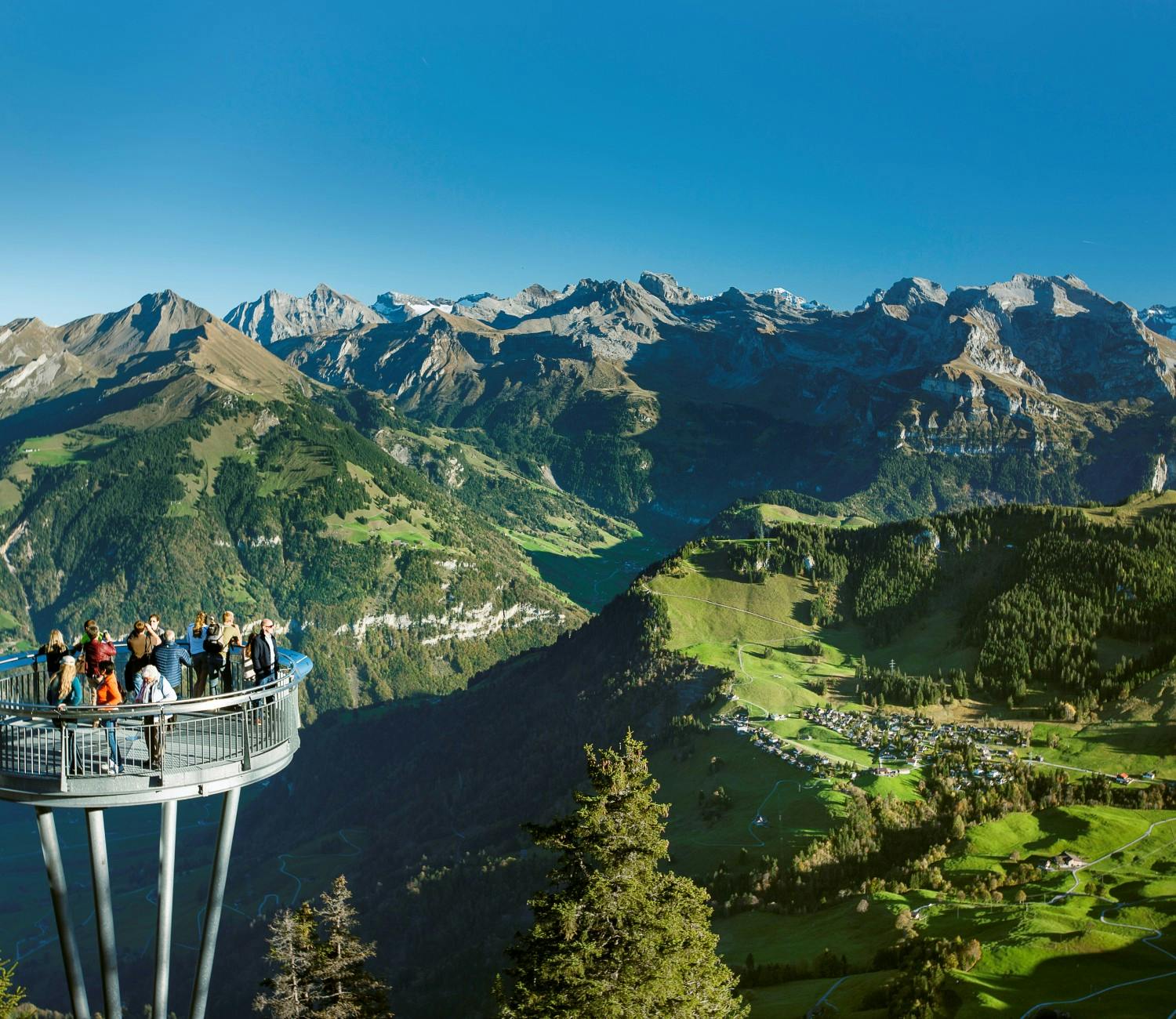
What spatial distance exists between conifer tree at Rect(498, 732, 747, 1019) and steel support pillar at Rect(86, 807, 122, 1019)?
1328 cm

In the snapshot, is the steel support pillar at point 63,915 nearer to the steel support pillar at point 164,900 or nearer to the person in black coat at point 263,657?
the steel support pillar at point 164,900

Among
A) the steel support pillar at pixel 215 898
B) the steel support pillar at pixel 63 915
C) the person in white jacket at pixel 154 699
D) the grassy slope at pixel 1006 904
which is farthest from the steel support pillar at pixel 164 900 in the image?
the grassy slope at pixel 1006 904

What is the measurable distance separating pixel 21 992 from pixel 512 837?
13611cm

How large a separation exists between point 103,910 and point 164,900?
175cm

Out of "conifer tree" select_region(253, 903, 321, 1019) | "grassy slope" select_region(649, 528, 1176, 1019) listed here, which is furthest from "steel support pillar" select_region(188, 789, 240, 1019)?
"grassy slope" select_region(649, 528, 1176, 1019)

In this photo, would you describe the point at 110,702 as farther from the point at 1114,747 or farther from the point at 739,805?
the point at 1114,747

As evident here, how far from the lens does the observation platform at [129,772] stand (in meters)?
23.5

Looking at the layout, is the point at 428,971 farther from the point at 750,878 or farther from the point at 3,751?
the point at 3,751

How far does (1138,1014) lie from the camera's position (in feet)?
147

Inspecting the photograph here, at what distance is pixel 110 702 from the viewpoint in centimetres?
2464

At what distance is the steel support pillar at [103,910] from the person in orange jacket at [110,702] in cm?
135

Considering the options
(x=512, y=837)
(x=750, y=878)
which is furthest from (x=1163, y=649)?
(x=512, y=837)

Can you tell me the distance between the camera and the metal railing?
77.0 feet

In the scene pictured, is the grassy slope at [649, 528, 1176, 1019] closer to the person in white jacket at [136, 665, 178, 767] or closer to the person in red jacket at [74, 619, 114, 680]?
the person in white jacket at [136, 665, 178, 767]
